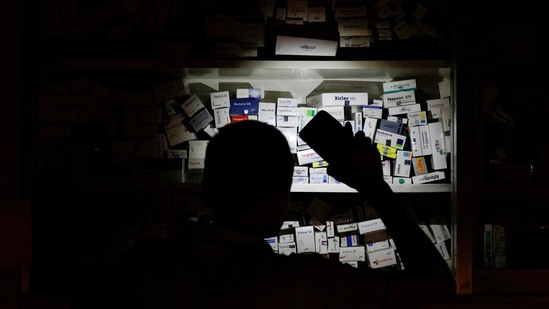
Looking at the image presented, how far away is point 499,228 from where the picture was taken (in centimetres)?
235

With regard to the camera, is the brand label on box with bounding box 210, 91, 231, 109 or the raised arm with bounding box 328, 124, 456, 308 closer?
the raised arm with bounding box 328, 124, 456, 308

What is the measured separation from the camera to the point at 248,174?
116cm

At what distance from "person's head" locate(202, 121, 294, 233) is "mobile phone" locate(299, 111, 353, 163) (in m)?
A: 0.11

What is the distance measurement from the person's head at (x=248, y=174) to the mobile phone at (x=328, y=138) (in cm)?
11

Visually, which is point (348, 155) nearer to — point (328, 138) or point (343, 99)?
point (328, 138)

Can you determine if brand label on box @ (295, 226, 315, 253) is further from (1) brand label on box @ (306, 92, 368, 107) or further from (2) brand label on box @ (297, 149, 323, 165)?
(1) brand label on box @ (306, 92, 368, 107)

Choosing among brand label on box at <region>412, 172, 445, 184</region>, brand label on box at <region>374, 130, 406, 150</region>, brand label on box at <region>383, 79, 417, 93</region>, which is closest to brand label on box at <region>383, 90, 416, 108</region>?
brand label on box at <region>383, 79, 417, 93</region>

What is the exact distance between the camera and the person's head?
1.16 meters

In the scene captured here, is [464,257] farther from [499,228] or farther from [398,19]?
[398,19]

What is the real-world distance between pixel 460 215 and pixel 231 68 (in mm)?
1056

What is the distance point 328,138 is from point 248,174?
218 millimetres

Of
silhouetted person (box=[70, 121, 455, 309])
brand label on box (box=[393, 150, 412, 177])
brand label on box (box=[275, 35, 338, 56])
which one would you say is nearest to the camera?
silhouetted person (box=[70, 121, 455, 309])

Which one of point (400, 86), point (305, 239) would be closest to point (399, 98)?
point (400, 86)

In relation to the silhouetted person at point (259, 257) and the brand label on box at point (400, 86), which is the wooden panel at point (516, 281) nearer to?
the brand label on box at point (400, 86)
